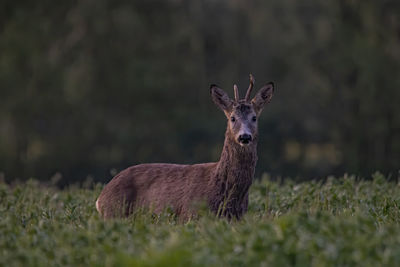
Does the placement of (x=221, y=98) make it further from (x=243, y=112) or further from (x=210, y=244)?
(x=210, y=244)

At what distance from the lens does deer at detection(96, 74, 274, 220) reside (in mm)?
8594

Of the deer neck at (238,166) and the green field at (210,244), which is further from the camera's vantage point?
the deer neck at (238,166)

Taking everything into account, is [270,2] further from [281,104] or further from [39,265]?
[39,265]

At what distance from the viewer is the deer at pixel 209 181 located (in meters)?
8.59

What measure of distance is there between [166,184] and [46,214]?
4.76 ft

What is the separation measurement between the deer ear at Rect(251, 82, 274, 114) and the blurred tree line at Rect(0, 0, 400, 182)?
1743 cm

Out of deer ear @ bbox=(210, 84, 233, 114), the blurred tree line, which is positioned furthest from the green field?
the blurred tree line

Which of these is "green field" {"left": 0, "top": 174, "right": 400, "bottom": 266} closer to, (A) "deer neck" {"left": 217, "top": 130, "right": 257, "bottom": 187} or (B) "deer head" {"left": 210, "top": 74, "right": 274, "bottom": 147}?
(A) "deer neck" {"left": 217, "top": 130, "right": 257, "bottom": 187}

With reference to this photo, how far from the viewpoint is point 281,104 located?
1193 inches

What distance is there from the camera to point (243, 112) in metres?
8.91

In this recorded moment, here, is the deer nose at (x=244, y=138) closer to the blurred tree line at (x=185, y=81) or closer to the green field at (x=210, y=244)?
the green field at (x=210, y=244)

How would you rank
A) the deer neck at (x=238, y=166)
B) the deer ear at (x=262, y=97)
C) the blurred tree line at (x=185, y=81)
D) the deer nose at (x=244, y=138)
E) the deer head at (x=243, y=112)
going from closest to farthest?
the deer nose at (x=244, y=138)
the deer head at (x=243, y=112)
the deer neck at (x=238, y=166)
the deer ear at (x=262, y=97)
the blurred tree line at (x=185, y=81)

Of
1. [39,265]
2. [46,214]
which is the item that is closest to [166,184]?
[46,214]

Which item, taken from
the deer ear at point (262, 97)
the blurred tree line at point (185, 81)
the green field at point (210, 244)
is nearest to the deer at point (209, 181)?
the deer ear at point (262, 97)
